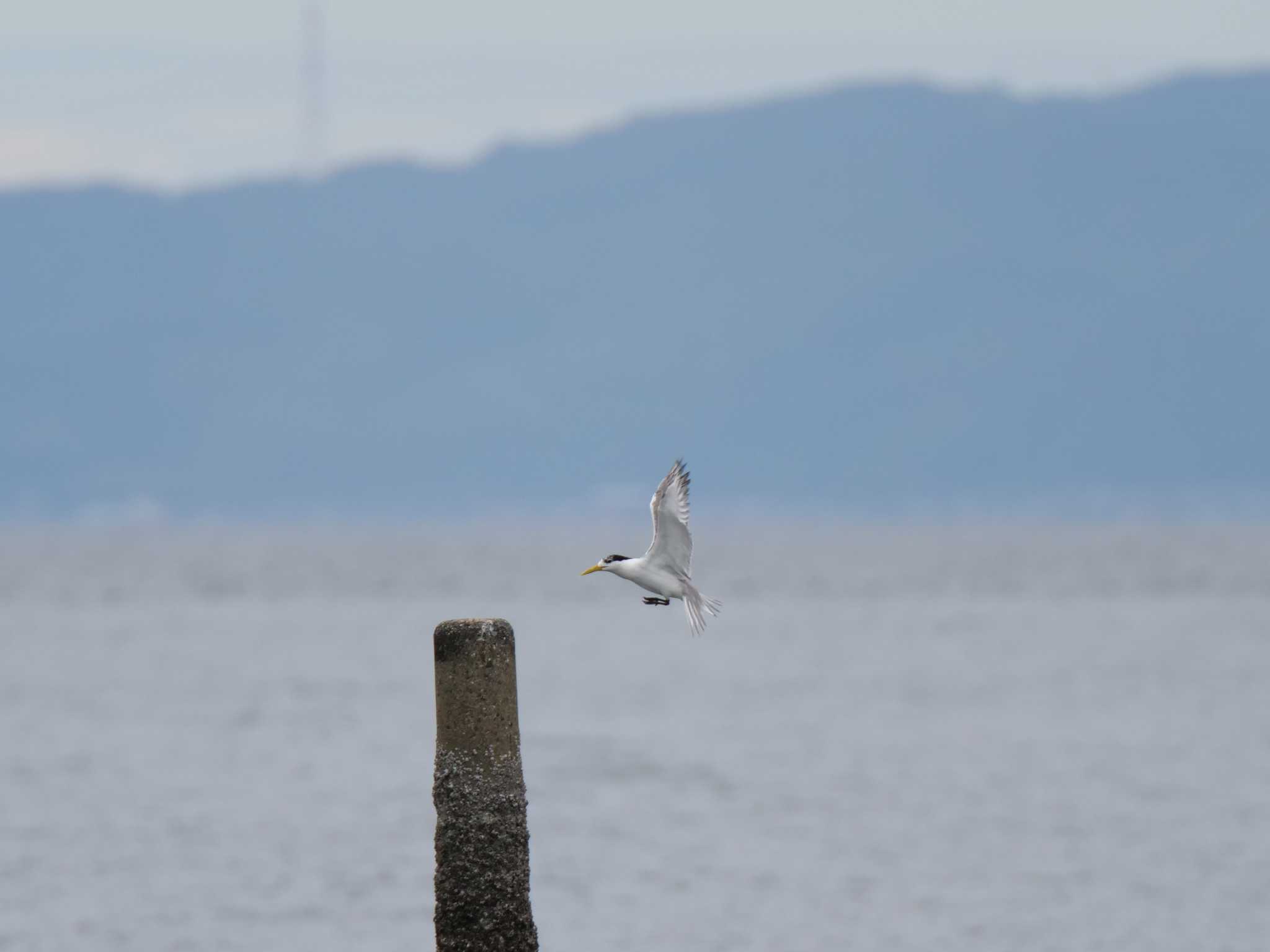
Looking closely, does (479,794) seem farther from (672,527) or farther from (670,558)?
(672,527)

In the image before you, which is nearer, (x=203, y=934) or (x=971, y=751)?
(x=203, y=934)

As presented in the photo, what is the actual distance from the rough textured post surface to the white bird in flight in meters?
1.21

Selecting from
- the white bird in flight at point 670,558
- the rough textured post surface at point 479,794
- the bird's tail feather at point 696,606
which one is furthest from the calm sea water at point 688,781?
the bird's tail feather at point 696,606

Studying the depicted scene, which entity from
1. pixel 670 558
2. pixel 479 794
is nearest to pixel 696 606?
pixel 670 558

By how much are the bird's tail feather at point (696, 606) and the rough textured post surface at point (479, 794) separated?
137 centimetres

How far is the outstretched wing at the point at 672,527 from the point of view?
15.8m

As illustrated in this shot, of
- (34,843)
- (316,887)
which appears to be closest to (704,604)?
(316,887)

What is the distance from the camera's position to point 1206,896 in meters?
29.8

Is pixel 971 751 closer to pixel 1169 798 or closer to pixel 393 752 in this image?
pixel 1169 798

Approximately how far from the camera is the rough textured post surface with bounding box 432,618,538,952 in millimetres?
15148

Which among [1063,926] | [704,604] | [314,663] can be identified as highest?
[314,663]

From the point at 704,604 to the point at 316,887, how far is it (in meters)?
A: 16.8

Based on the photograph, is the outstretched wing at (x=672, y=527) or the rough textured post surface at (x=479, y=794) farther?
the outstretched wing at (x=672, y=527)

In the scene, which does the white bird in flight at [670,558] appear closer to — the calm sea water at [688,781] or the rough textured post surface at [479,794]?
the rough textured post surface at [479,794]
